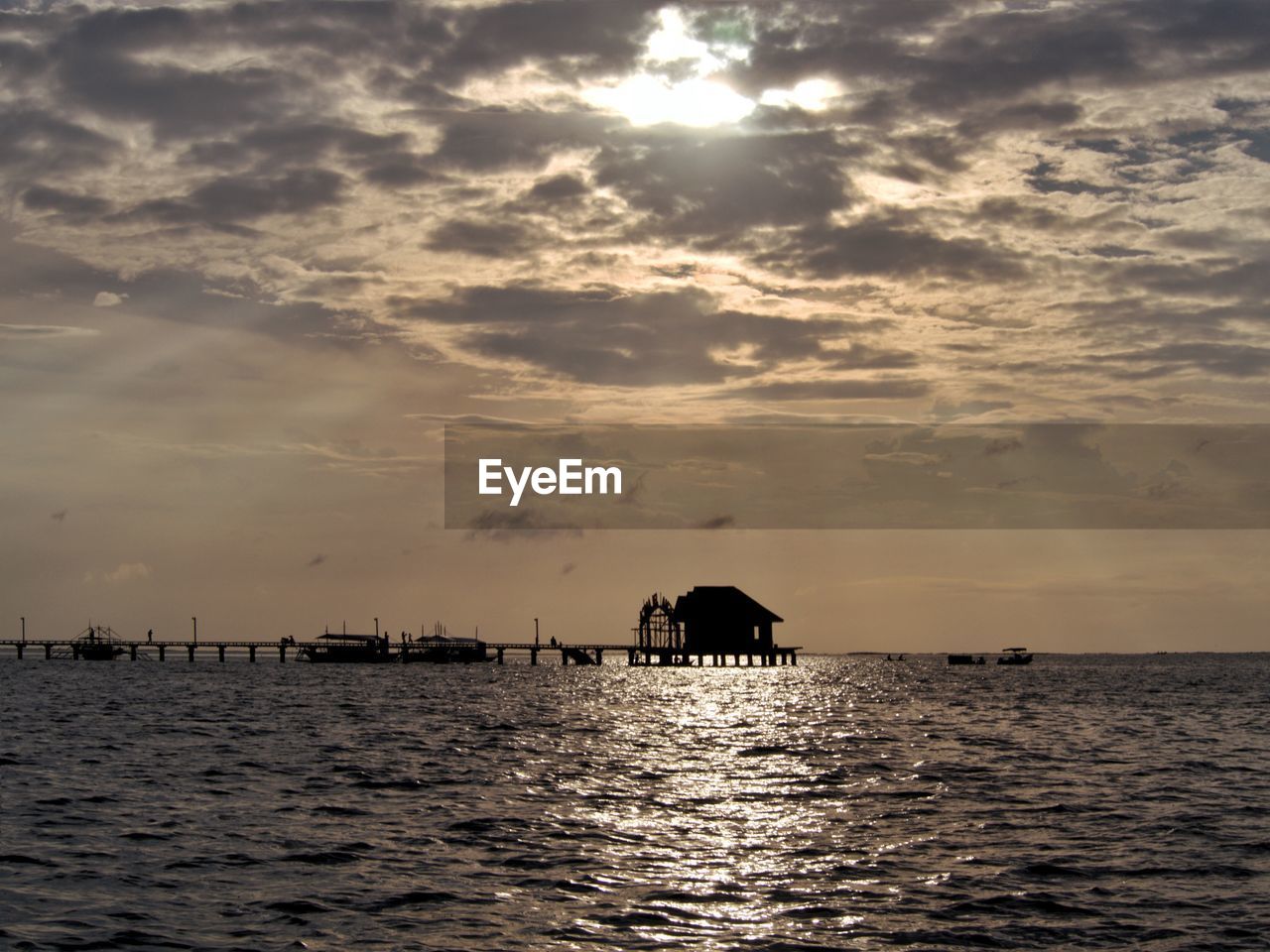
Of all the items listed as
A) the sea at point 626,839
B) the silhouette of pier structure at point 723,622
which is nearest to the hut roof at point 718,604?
the silhouette of pier structure at point 723,622

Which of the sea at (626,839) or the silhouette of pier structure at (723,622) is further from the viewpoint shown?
the silhouette of pier structure at (723,622)

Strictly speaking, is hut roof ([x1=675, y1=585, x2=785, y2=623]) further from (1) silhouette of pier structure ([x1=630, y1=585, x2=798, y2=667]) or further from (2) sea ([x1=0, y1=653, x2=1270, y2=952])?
(2) sea ([x1=0, y1=653, x2=1270, y2=952])

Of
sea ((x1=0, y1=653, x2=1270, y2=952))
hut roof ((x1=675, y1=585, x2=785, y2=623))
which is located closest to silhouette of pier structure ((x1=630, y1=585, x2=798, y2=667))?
hut roof ((x1=675, y1=585, x2=785, y2=623))

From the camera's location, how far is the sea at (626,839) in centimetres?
2083

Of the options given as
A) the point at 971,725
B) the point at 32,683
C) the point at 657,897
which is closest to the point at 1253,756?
the point at 971,725

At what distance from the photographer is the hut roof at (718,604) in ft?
553

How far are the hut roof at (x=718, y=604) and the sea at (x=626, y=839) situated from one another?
108290 mm

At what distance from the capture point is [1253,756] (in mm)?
50469

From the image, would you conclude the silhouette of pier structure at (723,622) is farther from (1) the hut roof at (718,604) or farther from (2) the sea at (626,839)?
(2) the sea at (626,839)

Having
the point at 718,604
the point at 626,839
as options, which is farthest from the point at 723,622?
the point at 626,839

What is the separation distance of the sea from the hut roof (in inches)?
4263

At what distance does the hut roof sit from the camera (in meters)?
169

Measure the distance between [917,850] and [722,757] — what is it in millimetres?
20695

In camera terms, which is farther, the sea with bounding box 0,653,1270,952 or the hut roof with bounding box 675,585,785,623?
the hut roof with bounding box 675,585,785,623
